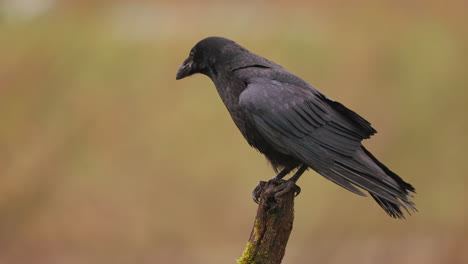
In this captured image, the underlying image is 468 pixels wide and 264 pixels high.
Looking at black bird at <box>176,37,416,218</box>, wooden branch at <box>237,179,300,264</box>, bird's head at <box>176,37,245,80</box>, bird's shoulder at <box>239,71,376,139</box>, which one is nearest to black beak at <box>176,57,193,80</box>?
bird's head at <box>176,37,245,80</box>

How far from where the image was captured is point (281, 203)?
3.88 meters

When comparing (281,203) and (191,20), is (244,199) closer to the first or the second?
(191,20)

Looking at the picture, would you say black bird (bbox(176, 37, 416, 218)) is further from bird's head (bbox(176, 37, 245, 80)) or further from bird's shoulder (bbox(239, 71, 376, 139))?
bird's head (bbox(176, 37, 245, 80))

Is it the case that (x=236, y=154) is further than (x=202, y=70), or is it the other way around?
(x=236, y=154)

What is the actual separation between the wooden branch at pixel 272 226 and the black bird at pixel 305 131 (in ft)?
0.45

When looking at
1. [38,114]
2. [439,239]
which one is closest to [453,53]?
[439,239]

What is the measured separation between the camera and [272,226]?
12.7ft

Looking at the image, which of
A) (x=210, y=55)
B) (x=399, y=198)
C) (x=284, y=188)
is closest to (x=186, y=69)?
(x=210, y=55)

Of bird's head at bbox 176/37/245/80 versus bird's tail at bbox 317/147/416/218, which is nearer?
bird's tail at bbox 317/147/416/218

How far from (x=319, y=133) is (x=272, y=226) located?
605 mm

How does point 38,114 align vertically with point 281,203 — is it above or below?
Result: above

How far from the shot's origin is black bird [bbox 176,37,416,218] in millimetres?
3795

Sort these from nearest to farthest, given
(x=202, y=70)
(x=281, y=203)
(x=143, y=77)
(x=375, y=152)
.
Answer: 1. (x=281, y=203)
2. (x=202, y=70)
3. (x=375, y=152)
4. (x=143, y=77)

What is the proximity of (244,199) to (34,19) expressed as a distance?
2.82 metres
